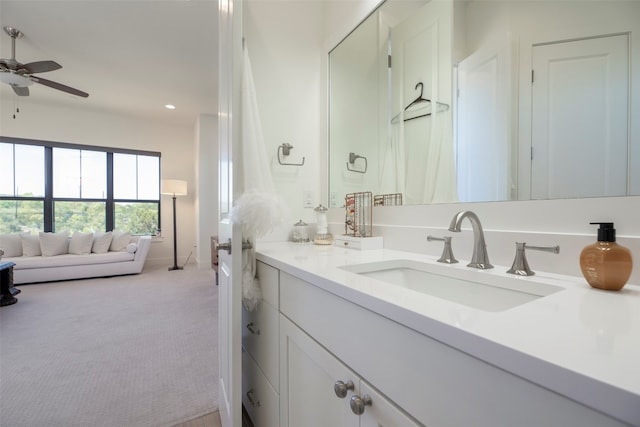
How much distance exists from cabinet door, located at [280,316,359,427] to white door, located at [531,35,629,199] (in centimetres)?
83

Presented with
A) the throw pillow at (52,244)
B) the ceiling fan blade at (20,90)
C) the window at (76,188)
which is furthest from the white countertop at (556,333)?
the window at (76,188)

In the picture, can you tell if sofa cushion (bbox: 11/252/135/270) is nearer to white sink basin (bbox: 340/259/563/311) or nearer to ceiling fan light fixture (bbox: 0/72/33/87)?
ceiling fan light fixture (bbox: 0/72/33/87)

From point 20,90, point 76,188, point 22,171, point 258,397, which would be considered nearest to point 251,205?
point 258,397

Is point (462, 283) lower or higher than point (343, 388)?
higher

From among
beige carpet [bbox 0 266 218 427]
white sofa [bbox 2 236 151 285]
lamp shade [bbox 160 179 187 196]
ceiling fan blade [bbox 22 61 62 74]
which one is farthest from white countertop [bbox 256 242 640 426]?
lamp shade [bbox 160 179 187 196]

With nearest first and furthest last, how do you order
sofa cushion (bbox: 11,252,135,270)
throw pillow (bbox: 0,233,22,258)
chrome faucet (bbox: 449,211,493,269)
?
chrome faucet (bbox: 449,211,493,269) → sofa cushion (bbox: 11,252,135,270) → throw pillow (bbox: 0,233,22,258)

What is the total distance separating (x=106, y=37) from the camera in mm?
2727

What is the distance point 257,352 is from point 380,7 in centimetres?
188

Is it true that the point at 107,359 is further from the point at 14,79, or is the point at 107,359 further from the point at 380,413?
the point at 14,79

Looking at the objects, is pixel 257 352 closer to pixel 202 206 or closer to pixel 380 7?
pixel 380 7

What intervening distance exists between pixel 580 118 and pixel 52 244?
18.8ft

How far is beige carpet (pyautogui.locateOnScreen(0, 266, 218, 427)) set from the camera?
55.7 inches

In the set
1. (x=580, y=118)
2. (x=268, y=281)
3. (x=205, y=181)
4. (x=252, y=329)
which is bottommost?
(x=252, y=329)

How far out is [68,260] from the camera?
3879 millimetres
